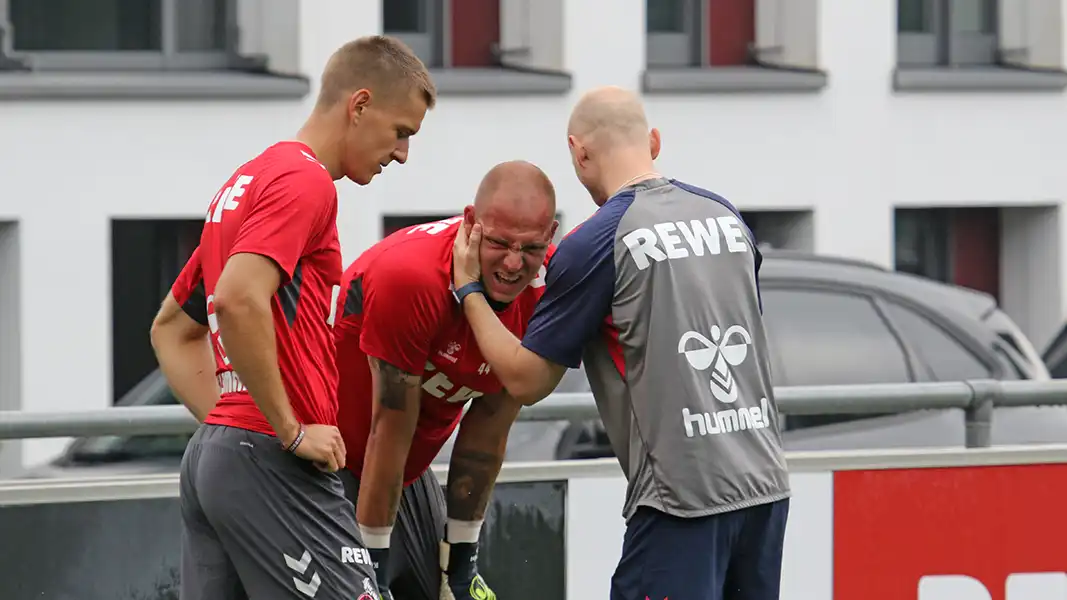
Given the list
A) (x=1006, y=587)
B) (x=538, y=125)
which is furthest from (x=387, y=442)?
(x=538, y=125)

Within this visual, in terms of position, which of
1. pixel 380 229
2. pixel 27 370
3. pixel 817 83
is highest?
pixel 817 83

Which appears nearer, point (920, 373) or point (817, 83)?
point (920, 373)

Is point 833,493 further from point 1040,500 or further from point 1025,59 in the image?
point 1025,59

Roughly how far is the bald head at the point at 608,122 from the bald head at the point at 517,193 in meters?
0.16

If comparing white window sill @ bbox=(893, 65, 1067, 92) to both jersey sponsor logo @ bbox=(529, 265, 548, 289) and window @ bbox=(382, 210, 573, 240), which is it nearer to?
window @ bbox=(382, 210, 573, 240)

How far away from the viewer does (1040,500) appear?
20.5 ft

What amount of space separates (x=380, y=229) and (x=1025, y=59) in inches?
236

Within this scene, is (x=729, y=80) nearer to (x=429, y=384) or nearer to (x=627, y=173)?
(x=429, y=384)

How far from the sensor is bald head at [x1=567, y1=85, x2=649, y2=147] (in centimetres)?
469

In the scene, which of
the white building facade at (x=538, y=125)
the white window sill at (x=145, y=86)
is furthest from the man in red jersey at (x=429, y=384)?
the white window sill at (x=145, y=86)

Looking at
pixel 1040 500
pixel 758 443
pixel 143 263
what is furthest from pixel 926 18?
pixel 758 443

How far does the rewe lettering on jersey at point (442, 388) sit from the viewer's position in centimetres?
498

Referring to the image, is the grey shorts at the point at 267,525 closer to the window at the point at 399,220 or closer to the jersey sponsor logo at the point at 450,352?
the jersey sponsor logo at the point at 450,352

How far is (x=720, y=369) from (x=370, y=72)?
1097mm
